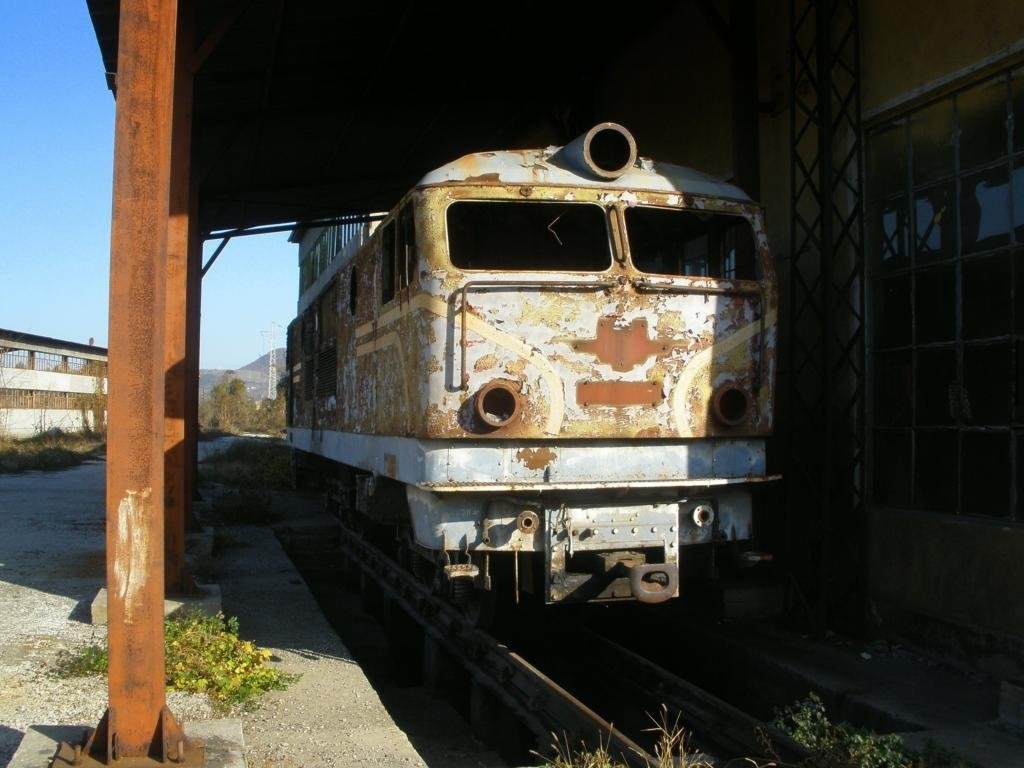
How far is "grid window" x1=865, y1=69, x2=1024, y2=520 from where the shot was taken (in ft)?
21.7

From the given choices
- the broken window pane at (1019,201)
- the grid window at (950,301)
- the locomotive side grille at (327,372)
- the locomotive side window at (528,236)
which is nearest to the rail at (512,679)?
the locomotive side grille at (327,372)

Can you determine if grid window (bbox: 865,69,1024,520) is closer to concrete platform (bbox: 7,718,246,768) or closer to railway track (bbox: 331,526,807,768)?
railway track (bbox: 331,526,807,768)

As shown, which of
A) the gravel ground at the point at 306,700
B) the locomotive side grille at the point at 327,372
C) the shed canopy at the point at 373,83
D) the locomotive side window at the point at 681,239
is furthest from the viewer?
the shed canopy at the point at 373,83

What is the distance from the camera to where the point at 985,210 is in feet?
22.5

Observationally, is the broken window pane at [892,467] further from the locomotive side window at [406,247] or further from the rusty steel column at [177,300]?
the rusty steel column at [177,300]

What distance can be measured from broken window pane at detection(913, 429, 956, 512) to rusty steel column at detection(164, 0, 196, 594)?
5.66m

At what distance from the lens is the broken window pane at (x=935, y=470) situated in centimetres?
714

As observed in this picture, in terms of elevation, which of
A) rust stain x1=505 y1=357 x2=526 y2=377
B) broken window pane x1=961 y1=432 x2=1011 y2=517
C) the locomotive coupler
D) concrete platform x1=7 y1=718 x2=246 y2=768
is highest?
rust stain x1=505 y1=357 x2=526 y2=377

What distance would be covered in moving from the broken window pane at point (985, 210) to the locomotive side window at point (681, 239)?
1.51m

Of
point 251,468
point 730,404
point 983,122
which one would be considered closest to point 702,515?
point 730,404

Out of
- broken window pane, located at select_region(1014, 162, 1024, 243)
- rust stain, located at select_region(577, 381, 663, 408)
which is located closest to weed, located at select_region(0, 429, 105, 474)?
rust stain, located at select_region(577, 381, 663, 408)

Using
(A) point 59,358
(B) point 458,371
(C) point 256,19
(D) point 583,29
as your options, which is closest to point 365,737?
(B) point 458,371

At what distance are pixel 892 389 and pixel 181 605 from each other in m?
5.57

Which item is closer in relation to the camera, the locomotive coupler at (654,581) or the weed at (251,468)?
the locomotive coupler at (654,581)
